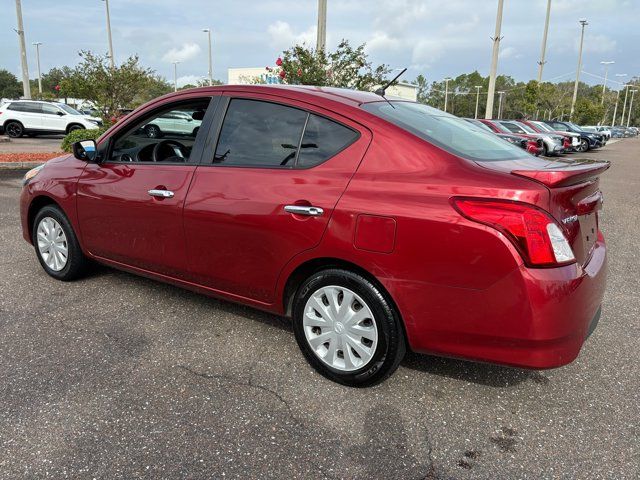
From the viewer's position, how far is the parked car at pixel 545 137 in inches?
806

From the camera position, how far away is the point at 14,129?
21.5 m

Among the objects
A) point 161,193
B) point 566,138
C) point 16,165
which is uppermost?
point 161,193

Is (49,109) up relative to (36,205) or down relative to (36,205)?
up

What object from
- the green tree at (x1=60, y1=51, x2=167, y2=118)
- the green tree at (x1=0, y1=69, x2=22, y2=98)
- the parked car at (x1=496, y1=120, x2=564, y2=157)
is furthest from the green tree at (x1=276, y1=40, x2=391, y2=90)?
the green tree at (x1=0, y1=69, x2=22, y2=98)

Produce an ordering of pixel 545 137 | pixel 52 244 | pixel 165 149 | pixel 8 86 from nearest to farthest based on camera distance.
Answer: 1. pixel 165 149
2. pixel 52 244
3. pixel 545 137
4. pixel 8 86

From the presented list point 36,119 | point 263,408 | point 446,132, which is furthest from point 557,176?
point 36,119

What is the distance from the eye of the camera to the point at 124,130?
3.90 meters

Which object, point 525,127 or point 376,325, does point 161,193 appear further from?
point 525,127

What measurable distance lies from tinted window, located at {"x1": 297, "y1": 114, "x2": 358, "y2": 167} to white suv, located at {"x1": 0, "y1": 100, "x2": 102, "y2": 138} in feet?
66.9

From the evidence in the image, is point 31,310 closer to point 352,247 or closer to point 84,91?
point 352,247

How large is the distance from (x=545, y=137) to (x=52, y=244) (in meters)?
20.3

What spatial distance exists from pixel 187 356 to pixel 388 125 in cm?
189

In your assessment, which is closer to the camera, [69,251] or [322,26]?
[69,251]

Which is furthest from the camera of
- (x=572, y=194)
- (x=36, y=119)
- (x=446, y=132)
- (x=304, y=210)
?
(x=36, y=119)
